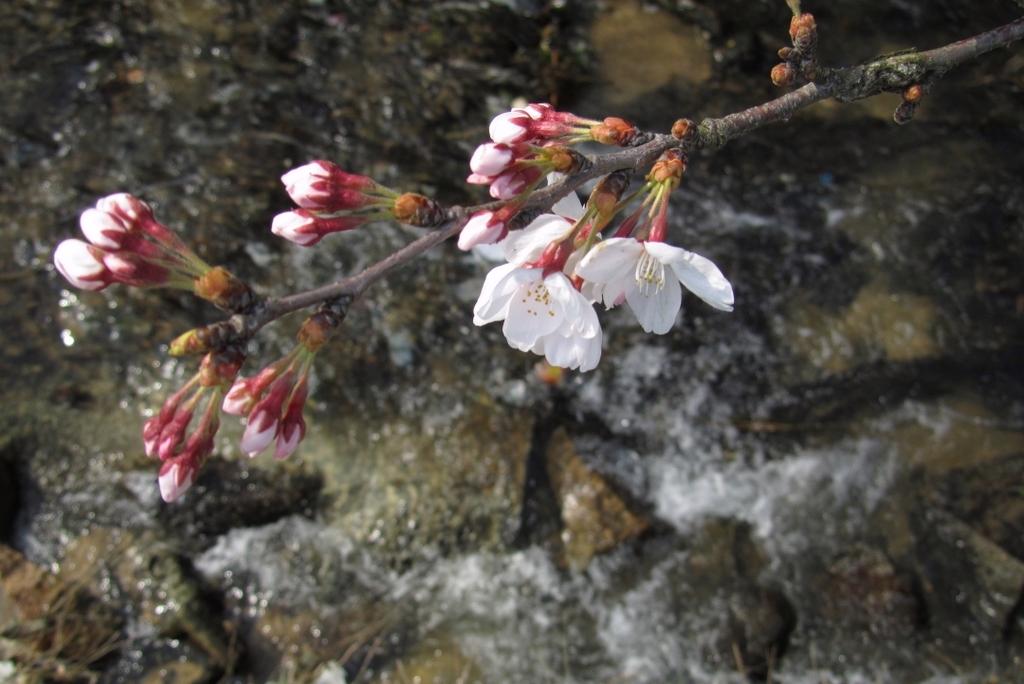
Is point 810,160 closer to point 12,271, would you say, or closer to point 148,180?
point 148,180

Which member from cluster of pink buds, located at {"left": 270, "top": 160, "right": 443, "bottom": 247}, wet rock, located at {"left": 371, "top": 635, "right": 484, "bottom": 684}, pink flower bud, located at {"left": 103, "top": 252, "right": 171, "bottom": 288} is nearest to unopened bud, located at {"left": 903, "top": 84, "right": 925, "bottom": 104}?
cluster of pink buds, located at {"left": 270, "top": 160, "right": 443, "bottom": 247}

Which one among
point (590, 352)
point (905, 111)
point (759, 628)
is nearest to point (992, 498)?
point (759, 628)

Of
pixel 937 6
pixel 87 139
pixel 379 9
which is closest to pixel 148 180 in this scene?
pixel 87 139

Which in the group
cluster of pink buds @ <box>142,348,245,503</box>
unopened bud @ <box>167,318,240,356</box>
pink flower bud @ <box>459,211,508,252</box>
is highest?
pink flower bud @ <box>459,211,508,252</box>

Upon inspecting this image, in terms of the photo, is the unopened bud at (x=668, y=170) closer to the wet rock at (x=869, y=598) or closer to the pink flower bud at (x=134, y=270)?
the pink flower bud at (x=134, y=270)

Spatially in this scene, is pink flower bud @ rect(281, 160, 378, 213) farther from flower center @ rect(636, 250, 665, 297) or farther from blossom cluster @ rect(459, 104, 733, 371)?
flower center @ rect(636, 250, 665, 297)

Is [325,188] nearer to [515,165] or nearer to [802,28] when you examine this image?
[515,165]
